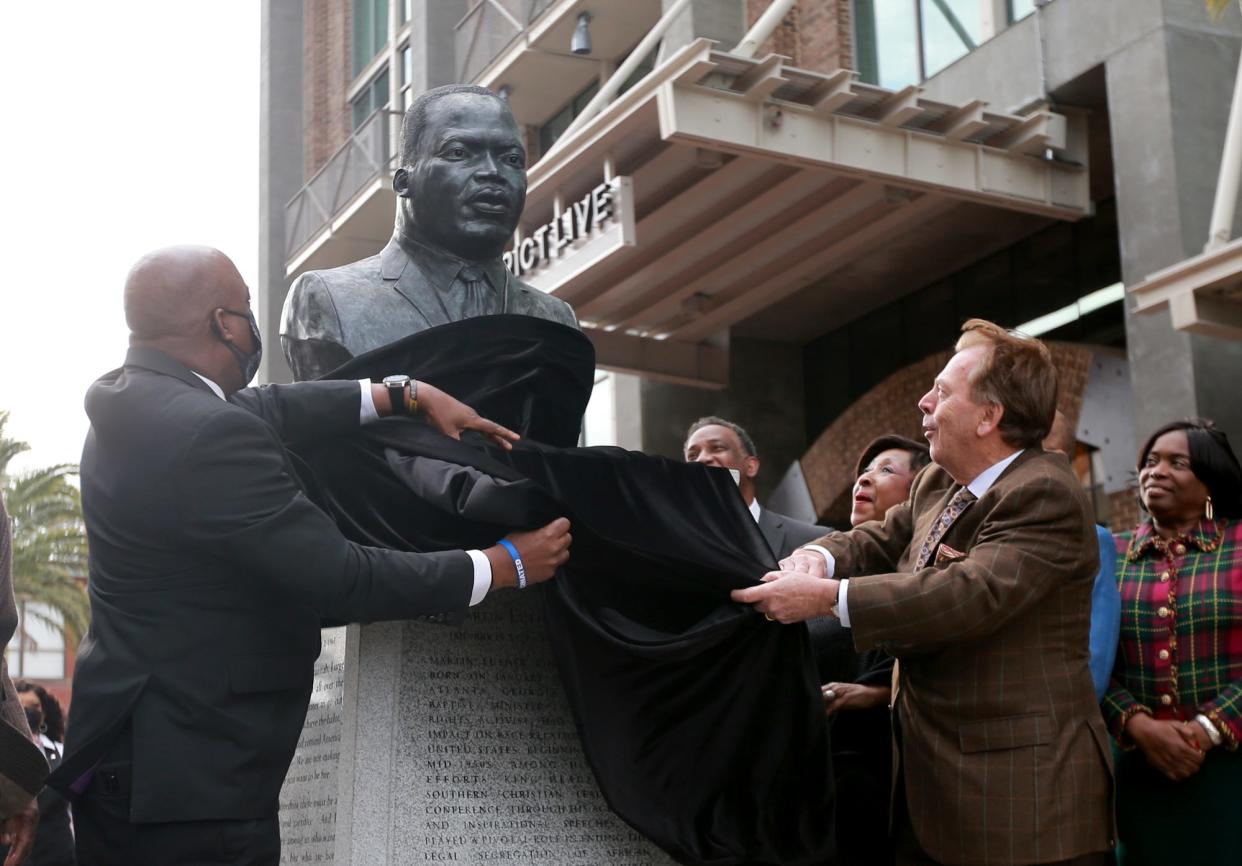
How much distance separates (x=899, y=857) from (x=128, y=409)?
8.48ft

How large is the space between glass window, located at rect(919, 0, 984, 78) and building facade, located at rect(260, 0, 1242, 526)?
0.03 m

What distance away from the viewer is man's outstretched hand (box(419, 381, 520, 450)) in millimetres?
4723

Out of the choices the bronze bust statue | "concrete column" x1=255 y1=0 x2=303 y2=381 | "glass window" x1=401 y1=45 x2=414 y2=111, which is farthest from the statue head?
"concrete column" x1=255 y1=0 x2=303 y2=381

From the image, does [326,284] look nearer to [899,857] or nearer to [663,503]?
[663,503]

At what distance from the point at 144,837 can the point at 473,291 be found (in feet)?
7.36

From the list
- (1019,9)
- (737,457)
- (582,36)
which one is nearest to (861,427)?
(1019,9)

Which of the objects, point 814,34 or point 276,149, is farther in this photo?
point 276,149

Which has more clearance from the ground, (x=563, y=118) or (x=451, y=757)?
(x=563, y=118)

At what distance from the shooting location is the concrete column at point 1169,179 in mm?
11102

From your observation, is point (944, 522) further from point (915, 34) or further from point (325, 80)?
point (325, 80)

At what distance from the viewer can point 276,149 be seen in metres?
28.8

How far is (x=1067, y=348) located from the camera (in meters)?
13.6

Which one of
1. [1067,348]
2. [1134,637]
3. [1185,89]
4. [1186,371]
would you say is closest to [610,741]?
[1134,637]

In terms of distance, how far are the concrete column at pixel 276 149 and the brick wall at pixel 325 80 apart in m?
0.23
